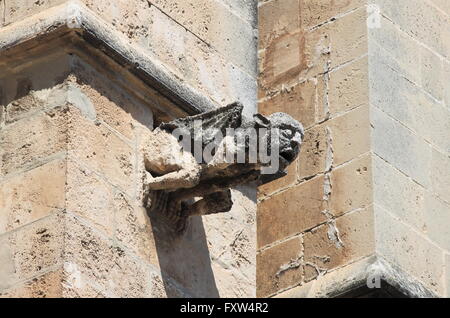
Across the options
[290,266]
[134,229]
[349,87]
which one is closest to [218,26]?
[349,87]

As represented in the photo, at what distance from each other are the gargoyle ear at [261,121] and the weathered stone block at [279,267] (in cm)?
134

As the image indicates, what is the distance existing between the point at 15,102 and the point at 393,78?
2.00 m

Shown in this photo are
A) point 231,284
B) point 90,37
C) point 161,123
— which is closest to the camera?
point 90,37

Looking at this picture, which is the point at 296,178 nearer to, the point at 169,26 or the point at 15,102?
the point at 169,26

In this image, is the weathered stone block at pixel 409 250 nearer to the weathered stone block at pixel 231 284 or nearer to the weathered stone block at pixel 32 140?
the weathered stone block at pixel 231 284

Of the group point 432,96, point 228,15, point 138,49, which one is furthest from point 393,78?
point 138,49

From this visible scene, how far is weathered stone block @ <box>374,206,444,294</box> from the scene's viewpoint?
25.0 feet

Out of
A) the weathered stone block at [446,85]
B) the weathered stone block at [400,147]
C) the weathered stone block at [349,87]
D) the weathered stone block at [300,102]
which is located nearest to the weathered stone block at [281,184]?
the weathered stone block at [300,102]

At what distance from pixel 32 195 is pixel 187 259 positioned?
747mm

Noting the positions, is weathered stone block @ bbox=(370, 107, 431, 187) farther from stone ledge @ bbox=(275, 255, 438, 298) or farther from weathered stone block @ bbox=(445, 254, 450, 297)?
stone ledge @ bbox=(275, 255, 438, 298)

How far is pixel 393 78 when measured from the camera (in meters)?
8.08

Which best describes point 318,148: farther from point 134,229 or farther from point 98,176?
point 98,176

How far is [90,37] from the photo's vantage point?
670 centimetres

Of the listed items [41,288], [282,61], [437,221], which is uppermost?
[282,61]
